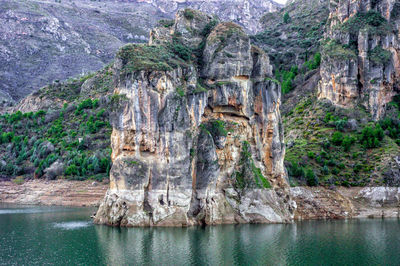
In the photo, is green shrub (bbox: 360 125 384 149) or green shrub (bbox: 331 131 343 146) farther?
green shrub (bbox: 331 131 343 146)

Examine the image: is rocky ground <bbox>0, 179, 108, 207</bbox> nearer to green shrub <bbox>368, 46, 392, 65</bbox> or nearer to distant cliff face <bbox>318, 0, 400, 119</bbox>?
distant cliff face <bbox>318, 0, 400, 119</bbox>

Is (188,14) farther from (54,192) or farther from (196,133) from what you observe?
(54,192)

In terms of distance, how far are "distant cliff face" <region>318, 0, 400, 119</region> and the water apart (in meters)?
41.9

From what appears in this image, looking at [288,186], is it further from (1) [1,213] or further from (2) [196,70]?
(1) [1,213]

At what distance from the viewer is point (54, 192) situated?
92875 mm

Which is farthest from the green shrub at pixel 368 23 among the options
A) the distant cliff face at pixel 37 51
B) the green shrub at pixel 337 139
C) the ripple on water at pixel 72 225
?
the distant cliff face at pixel 37 51

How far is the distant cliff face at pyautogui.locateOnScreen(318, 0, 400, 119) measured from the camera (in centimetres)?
9675

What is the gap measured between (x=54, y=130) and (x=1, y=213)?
44646mm

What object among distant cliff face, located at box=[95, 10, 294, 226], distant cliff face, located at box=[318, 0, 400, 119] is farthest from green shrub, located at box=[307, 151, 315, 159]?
distant cliff face, located at box=[318, 0, 400, 119]

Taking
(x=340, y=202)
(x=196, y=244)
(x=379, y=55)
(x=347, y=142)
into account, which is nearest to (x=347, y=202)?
(x=340, y=202)

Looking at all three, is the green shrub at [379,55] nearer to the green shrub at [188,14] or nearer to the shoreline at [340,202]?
the shoreline at [340,202]

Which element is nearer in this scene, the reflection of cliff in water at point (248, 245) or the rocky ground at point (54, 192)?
the reflection of cliff in water at point (248, 245)

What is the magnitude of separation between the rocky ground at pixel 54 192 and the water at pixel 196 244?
27494 millimetres

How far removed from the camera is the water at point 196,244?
132 feet
